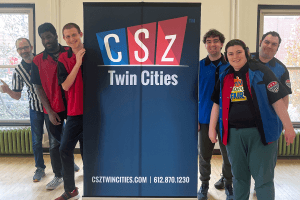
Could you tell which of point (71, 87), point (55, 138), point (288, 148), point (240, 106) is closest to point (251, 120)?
point (240, 106)

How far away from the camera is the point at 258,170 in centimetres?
184

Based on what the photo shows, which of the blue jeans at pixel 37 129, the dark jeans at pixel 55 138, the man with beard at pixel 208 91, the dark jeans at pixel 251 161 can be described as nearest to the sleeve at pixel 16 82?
the blue jeans at pixel 37 129

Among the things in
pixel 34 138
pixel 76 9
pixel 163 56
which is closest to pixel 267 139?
pixel 163 56

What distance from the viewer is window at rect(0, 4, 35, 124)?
12.9 ft

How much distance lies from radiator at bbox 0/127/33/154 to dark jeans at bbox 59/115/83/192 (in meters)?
1.80

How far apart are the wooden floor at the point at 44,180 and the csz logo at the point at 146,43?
1.62 m

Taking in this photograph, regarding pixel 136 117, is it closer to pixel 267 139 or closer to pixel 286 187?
pixel 267 139

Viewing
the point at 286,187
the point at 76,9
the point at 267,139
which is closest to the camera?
the point at 267,139

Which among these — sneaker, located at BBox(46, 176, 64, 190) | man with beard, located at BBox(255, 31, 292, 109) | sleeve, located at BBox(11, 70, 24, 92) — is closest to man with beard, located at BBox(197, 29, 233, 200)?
man with beard, located at BBox(255, 31, 292, 109)

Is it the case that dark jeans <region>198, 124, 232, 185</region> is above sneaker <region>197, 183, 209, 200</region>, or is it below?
above

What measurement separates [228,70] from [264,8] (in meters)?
2.56

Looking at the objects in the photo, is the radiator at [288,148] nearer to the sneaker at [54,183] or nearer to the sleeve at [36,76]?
the sneaker at [54,183]

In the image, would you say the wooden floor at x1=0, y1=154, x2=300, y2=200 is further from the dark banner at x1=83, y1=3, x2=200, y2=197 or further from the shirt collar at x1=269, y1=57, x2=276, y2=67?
the shirt collar at x1=269, y1=57, x2=276, y2=67

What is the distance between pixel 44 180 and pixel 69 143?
1072mm
